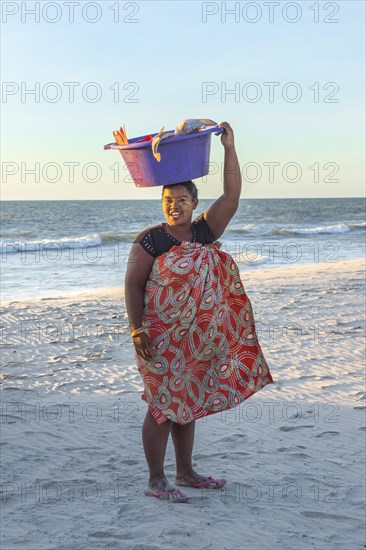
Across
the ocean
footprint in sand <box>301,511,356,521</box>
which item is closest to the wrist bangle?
footprint in sand <box>301,511,356,521</box>

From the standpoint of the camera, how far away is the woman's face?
11.1 ft

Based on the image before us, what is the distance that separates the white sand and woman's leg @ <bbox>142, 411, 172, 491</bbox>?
0.34 feet

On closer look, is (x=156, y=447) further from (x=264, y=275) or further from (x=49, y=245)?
(x=49, y=245)

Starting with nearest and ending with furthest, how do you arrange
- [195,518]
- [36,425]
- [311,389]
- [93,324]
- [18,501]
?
[195,518] < [18,501] < [36,425] < [311,389] < [93,324]

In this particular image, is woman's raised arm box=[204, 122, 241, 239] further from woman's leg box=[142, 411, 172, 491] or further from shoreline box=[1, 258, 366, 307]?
shoreline box=[1, 258, 366, 307]

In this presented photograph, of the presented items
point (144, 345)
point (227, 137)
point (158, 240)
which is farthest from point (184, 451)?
point (227, 137)

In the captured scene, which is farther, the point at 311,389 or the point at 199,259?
the point at 311,389

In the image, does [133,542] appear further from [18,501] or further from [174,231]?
[174,231]

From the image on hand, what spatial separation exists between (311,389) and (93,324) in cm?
355

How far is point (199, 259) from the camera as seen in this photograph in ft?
11.2

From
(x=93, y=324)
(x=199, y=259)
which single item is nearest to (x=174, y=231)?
(x=199, y=259)

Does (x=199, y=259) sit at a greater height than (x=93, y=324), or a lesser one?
greater

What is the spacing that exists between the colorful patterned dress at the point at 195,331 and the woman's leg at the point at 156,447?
0.23 feet

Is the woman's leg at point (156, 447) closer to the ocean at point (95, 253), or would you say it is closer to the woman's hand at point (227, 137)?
the woman's hand at point (227, 137)
